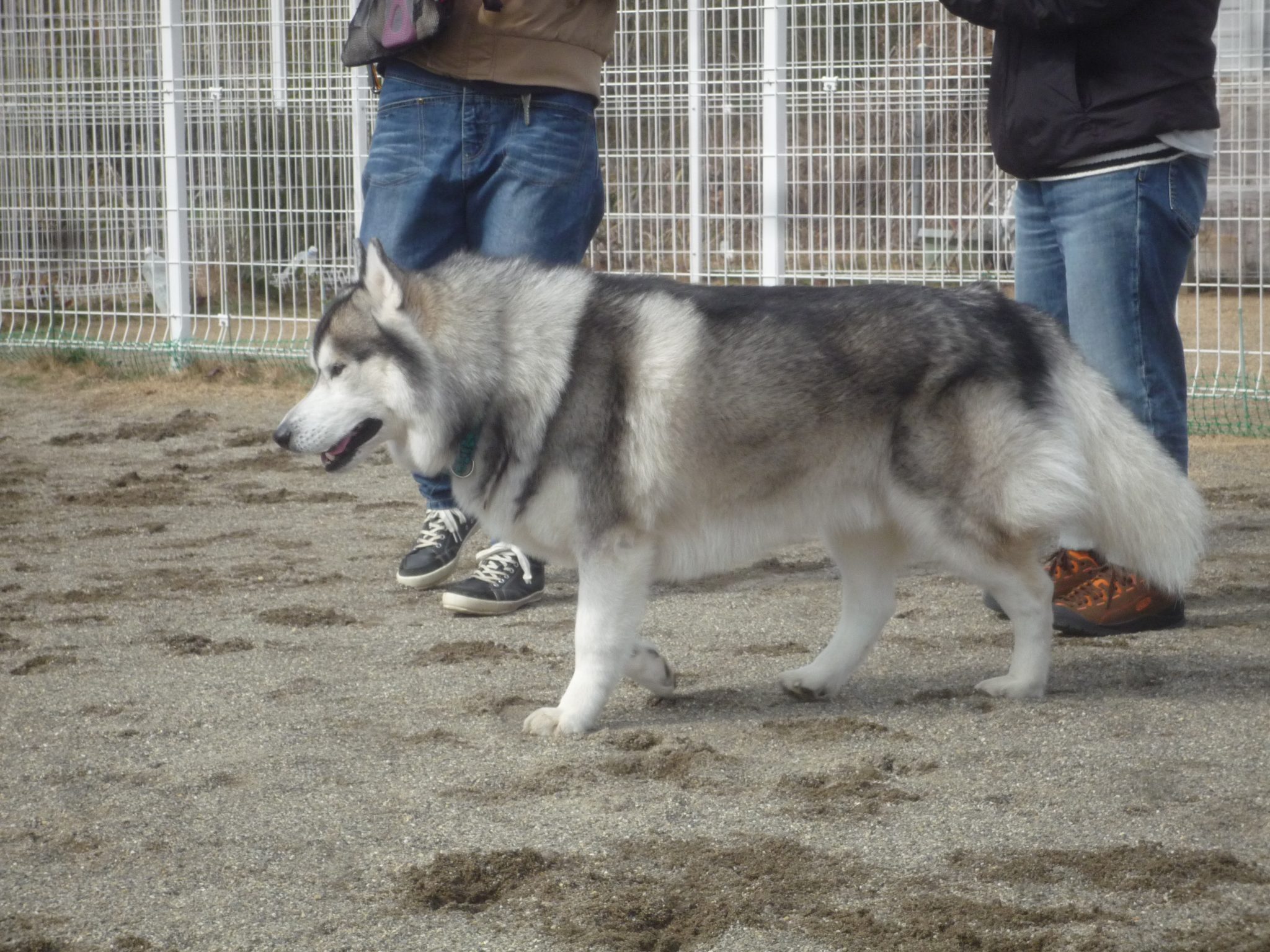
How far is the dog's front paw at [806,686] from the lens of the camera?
11.4 ft

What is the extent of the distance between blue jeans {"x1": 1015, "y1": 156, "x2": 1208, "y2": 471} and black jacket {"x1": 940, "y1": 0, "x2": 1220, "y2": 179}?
0.11 m

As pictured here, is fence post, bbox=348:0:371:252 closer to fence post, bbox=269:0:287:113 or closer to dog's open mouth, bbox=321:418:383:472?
fence post, bbox=269:0:287:113

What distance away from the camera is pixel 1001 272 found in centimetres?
803

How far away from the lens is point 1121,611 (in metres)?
3.98

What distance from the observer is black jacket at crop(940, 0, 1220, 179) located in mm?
3719

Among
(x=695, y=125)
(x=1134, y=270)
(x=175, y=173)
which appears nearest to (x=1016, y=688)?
(x=1134, y=270)

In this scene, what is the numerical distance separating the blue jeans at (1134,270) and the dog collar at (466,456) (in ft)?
5.23

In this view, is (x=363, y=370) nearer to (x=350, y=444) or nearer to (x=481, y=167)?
(x=350, y=444)

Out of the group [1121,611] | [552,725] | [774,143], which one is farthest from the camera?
[774,143]

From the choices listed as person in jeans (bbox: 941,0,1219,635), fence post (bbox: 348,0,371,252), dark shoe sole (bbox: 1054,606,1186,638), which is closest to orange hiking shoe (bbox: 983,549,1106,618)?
person in jeans (bbox: 941,0,1219,635)

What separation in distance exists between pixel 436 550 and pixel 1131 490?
2.14 metres

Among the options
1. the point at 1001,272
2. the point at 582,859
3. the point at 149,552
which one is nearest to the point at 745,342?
the point at 582,859

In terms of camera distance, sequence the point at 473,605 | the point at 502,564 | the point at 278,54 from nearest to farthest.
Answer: the point at 473,605 < the point at 502,564 < the point at 278,54

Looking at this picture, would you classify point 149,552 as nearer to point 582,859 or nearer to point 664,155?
point 582,859
